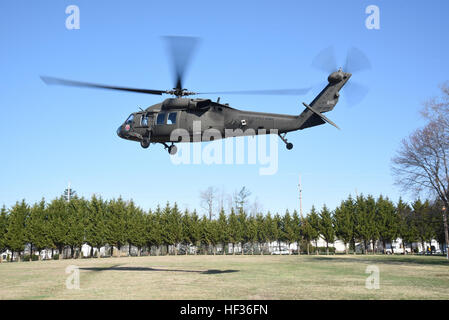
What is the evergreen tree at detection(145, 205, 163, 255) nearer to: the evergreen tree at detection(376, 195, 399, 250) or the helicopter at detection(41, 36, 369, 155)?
the evergreen tree at detection(376, 195, 399, 250)

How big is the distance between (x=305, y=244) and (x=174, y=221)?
2412cm

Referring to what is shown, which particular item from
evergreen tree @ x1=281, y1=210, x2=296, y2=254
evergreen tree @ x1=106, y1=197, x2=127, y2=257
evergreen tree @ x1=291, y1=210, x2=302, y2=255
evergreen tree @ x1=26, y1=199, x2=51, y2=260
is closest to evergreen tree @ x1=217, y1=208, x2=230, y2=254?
evergreen tree @ x1=281, y1=210, x2=296, y2=254

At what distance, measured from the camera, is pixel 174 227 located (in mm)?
66688

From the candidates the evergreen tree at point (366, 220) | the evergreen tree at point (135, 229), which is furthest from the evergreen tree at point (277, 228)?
the evergreen tree at point (135, 229)

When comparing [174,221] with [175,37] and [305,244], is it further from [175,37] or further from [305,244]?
[175,37]

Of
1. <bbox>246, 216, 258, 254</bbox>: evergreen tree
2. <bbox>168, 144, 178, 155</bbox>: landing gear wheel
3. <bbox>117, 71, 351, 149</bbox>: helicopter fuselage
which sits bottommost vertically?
<bbox>246, 216, 258, 254</bbox>: evergreen tree

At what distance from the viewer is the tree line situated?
56.4 meters

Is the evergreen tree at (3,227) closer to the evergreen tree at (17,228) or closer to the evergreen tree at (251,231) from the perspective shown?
the evergreen tree at (17,228)

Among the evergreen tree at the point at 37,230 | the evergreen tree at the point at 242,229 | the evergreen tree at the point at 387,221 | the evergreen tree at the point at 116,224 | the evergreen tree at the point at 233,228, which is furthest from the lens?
the evergreen tree at the point at 242,229

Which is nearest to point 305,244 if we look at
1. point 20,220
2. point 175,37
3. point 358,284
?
point 20,220

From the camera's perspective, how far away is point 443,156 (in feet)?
101

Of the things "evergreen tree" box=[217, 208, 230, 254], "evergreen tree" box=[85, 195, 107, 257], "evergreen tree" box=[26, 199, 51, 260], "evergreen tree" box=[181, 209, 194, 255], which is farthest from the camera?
"evergreen tree" box=[217, 208, 230, 254]

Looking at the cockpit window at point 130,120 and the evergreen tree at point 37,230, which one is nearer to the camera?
the cockpit window at point 130,120

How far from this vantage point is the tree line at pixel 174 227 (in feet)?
185
